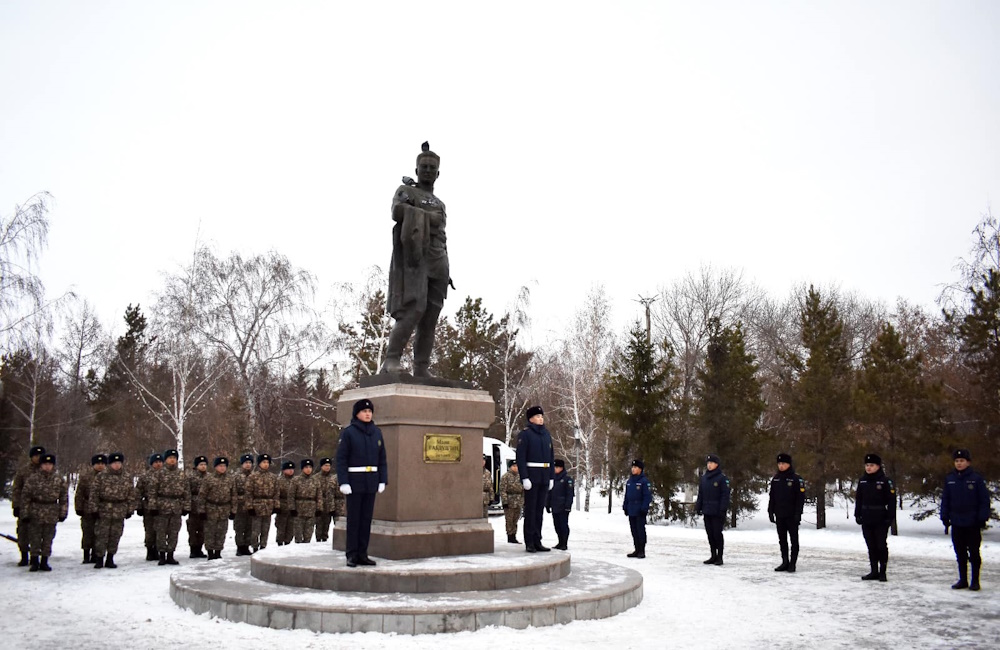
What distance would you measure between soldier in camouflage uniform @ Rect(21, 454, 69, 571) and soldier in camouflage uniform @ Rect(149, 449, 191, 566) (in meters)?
1.47

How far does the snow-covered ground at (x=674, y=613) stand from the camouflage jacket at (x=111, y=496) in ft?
2.82

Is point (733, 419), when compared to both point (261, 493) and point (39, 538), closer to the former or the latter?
point (261, 493)

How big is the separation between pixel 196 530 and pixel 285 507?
1545 millimetres

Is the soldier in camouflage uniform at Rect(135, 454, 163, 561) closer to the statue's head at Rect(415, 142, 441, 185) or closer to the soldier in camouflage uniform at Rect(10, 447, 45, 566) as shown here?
the soldier in camouflage uniform at Rect(10, 447, 45, 566)

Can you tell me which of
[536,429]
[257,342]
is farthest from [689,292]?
[536,429]

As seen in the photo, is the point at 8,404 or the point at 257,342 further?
the point at 257,342

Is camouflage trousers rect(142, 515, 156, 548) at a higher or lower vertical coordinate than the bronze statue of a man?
lower

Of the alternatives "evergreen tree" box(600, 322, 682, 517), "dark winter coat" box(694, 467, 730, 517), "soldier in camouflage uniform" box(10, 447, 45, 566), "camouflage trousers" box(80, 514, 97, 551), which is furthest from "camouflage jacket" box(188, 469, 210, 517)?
"evergreen tree" box(600, 322, 682, 517)

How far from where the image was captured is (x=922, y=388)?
65.9 ft

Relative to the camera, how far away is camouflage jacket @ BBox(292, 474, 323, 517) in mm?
13883

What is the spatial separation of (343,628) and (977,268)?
21092 mm

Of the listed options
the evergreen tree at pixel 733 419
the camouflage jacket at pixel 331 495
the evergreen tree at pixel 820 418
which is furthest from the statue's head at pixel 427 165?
the evergreen tree at pixel 820 418

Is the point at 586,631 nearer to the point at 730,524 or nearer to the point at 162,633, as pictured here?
the point at 162,633

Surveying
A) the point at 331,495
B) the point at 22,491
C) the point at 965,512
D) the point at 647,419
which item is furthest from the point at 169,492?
the point at 647,419
